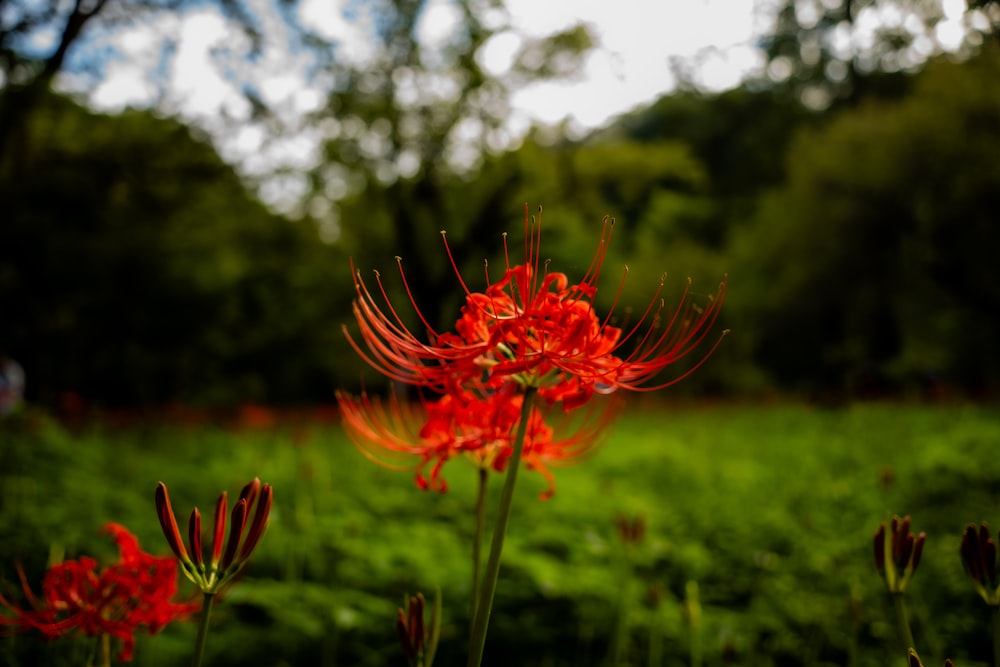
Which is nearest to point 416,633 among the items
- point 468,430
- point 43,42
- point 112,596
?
point 468,430

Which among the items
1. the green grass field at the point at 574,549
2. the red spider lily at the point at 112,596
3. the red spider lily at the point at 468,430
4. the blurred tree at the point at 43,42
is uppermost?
the blurred tree at the point at 43,42

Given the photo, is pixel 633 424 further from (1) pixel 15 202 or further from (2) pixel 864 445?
(1) pixel 15 202

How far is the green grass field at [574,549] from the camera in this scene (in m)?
2.26

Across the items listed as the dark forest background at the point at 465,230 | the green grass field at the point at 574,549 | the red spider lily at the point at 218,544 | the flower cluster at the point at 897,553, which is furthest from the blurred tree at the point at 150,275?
the flower cluster at the point at 897,553

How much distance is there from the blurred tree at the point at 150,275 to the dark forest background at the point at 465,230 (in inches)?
1.7

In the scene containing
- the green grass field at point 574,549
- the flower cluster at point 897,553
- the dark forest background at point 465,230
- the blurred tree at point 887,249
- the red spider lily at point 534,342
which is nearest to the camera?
the red spider lily at point 534,342

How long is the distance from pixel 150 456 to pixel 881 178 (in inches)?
456

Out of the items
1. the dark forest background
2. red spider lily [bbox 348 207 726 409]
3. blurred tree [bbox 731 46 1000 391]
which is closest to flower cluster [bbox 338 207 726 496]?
red spider lily [bbox 348 207 726 409]

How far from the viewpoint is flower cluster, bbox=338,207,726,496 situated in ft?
3.06

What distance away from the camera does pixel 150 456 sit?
5.25m

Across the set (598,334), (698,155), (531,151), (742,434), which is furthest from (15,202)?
(698,155)

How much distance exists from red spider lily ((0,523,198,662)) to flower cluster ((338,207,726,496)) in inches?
17.9

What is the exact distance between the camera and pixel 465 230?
12062mm

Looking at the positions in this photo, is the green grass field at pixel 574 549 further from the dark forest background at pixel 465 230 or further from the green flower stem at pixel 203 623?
the dark forest background at pixel 465 230
